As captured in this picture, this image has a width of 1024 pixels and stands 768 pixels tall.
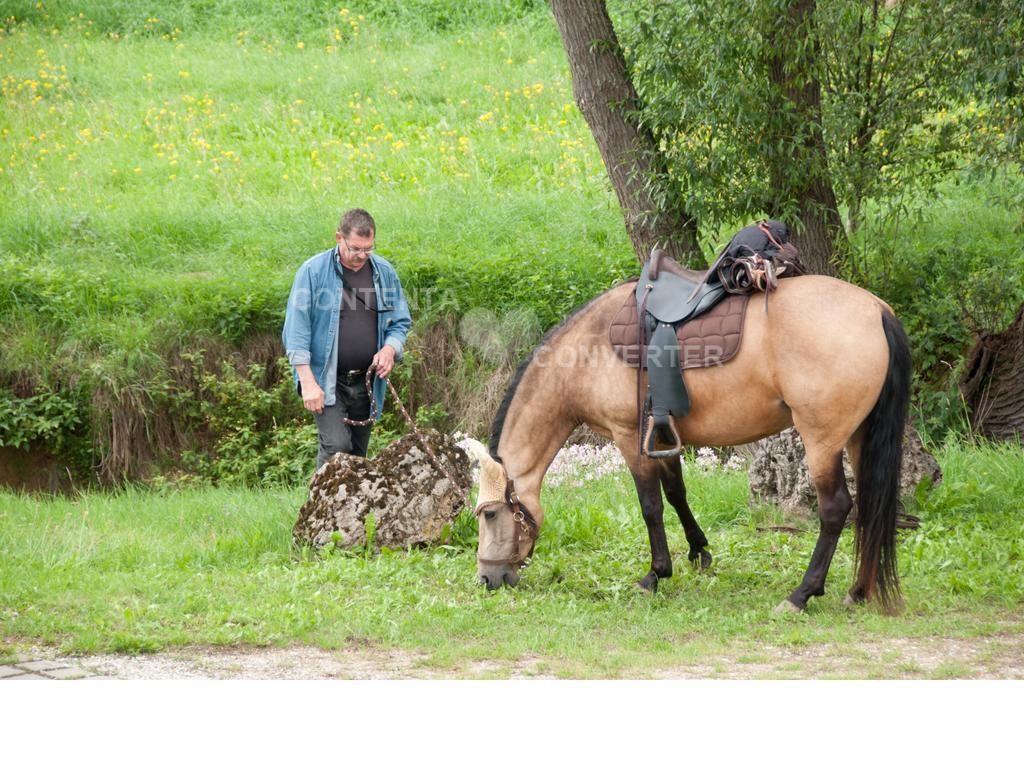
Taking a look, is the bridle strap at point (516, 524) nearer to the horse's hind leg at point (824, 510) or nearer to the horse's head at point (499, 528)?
the horse's head at point (499, 528)

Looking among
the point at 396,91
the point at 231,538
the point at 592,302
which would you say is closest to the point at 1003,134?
the point at 592,302

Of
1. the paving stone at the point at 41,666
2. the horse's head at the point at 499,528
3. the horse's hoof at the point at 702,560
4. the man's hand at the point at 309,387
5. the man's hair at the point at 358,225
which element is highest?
the man's hair at the point at 358,225

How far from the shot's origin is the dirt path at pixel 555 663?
16.1 ft

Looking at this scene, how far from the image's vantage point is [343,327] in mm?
7047

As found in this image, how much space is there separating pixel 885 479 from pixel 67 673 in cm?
431

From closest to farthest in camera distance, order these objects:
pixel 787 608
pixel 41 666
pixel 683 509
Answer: pixel 41 666 < pixel 787 608 < pixel 683 509

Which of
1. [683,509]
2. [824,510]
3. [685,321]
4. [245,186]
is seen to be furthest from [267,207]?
[824,510]

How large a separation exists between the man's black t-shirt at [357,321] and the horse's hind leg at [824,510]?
9.86 feet

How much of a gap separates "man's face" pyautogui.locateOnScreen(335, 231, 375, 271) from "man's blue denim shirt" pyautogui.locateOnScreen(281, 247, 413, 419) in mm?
94

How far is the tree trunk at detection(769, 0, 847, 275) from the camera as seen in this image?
843 cm

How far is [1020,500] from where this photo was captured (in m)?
7.73

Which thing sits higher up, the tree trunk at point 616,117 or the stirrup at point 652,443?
the tree trunk at point 616,117

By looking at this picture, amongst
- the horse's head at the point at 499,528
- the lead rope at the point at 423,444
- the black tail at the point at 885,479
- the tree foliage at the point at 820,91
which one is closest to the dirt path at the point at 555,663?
the black tail at the point at 885,479

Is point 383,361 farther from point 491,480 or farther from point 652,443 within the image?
point 652,443
